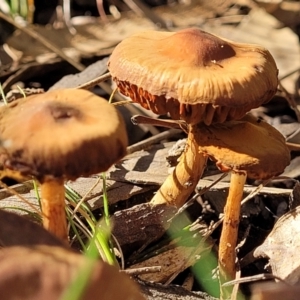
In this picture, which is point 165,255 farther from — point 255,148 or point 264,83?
point 264,83

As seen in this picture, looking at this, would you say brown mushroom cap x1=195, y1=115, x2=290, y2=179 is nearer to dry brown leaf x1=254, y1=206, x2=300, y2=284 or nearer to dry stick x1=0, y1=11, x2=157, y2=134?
dry brown leaf x1=254, y1=206, x2=300, y2=284

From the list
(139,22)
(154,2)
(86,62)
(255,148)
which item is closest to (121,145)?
(255,148)

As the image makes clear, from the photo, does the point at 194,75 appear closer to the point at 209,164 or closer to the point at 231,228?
the point at 231,228

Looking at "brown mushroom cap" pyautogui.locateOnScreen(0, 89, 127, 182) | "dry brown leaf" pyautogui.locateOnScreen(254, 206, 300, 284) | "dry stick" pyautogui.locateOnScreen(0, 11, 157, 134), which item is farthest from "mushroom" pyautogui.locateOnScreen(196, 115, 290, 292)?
"dry stick" pyautogui.locateOnScreen(0, 11, 157, 134)

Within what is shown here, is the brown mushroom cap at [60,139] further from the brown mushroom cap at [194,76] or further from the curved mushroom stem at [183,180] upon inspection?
the curved mushroom stem at [183,180]

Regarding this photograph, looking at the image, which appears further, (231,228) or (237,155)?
(231,228)

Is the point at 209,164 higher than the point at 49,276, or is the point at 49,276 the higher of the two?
the point at 49,276

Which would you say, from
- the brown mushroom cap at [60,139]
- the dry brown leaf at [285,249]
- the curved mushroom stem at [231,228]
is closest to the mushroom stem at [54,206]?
the brown mushroom cap at [60,139]

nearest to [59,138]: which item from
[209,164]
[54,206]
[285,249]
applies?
[54,206]

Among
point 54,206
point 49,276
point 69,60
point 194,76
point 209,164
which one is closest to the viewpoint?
point 49,276
